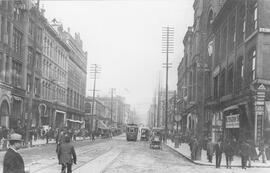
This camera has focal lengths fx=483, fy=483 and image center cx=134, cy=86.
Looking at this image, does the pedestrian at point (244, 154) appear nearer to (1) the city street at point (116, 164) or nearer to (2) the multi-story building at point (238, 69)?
(1) the city street at point (116, 164)

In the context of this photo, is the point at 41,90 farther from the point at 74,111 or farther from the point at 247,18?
the point at 247,18

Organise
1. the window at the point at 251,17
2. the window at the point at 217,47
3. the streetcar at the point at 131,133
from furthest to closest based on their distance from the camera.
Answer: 1. the streetcar at the point at 131,133
2. the window at the point at 217,47
3. the window at the point at 251,17

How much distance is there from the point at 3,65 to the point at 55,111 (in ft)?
84.8

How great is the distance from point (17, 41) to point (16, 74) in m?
3.52

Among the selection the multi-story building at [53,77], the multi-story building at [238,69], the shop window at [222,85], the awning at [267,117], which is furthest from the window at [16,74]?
the awning at [267,117]

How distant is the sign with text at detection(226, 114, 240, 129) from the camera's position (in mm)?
34156

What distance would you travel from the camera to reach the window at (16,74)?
49.7 meters

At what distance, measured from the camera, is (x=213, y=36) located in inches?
1988

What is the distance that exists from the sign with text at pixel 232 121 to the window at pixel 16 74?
76.3 feet

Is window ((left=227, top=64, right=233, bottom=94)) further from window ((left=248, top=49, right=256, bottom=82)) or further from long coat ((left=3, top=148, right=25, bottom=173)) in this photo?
long coat ((left=3, top=148, right=25, bottom=173))

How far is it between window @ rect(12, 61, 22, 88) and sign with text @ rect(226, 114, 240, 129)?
23.2 m

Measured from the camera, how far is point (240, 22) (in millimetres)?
36125

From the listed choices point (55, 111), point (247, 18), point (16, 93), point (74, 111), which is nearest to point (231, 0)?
point (247, 18)

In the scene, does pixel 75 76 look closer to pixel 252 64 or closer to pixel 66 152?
pixel 252 64
